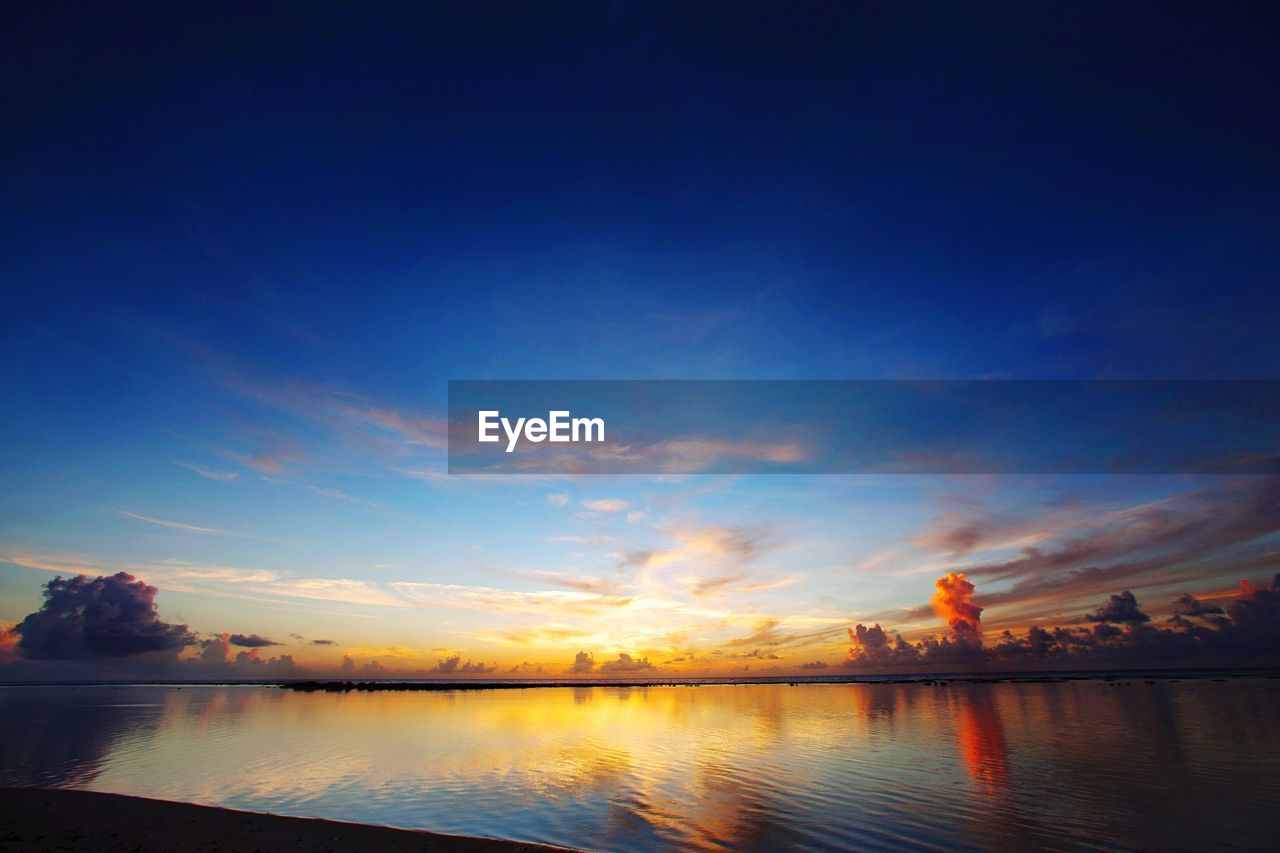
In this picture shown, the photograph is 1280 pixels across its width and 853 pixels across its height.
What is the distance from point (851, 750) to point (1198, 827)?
2124cm

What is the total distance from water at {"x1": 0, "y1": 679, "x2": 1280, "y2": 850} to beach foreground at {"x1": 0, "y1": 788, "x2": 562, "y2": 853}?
2.32 m

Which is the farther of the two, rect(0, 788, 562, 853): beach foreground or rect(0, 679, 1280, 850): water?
rect(0, 679, 1280, 850): water

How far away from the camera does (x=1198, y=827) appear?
2184cm

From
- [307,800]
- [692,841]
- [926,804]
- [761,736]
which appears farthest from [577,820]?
[761,736]

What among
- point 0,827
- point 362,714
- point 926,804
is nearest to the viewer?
point 0,827

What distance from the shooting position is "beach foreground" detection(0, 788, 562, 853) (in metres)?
17.9

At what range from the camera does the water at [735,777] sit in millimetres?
21609

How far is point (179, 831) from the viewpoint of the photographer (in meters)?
19.4

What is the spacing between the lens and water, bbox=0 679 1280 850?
70.9ft

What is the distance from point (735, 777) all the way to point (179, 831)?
23194mm

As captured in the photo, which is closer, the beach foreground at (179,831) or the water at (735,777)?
the beach foreground at (179,831)

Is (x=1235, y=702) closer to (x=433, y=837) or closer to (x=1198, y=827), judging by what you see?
(x=1198, y=827)

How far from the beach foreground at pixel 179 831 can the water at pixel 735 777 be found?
2.32m

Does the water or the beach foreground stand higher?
the beach foreground
